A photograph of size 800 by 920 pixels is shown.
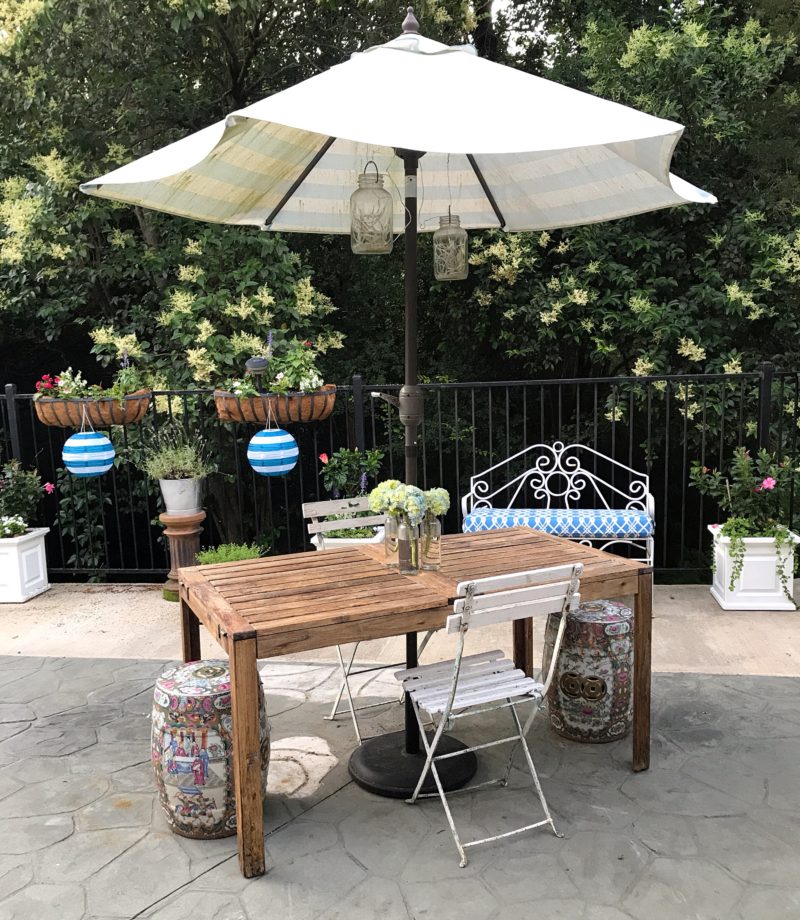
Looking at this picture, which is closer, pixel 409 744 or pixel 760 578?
pixel 409 744

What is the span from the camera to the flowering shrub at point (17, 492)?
5816mm

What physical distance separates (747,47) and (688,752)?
553 cm

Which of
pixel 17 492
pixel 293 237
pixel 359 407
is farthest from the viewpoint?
pixel 293 237

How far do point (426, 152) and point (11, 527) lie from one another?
4328mm

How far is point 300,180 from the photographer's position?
3885 millimetres

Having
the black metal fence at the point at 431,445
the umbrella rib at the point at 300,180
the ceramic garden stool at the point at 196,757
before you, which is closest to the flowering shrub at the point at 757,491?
the black metal fence at the point at 431,445

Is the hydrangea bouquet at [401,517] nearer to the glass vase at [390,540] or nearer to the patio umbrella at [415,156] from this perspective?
the glass vase at [390,540]

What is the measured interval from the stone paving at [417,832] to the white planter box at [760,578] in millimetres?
1239

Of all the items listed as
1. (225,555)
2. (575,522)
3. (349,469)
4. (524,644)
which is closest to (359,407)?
(349,469)

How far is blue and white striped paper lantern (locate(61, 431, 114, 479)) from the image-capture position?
16.8 feet

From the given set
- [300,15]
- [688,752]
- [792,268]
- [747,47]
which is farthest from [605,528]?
[300,15]

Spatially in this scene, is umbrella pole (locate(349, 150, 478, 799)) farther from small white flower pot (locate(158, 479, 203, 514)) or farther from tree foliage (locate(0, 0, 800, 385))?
tree foliage (locate(0, 0, 800, 385))

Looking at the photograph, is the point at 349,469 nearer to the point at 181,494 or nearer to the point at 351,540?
the point at 351,540

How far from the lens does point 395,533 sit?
322 centimetres
